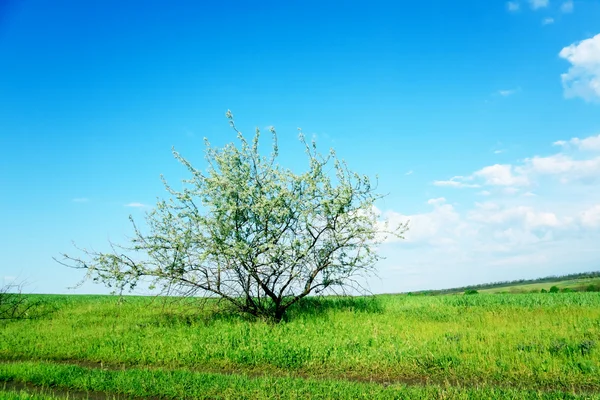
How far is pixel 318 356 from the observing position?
12203mm

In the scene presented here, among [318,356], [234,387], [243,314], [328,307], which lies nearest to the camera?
[234,387]

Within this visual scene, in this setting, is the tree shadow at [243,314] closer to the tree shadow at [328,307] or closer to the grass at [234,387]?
the tree shadow at [328,307]

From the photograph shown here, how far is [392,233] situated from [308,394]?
366 inches

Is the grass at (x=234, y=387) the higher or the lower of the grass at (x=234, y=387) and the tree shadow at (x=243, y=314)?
the lower

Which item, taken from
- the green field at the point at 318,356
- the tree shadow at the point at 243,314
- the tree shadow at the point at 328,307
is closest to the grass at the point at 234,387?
the green field at the point at 318,356

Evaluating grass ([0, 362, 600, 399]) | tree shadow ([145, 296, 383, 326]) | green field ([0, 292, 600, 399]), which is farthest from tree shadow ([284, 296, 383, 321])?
grass ([0, 362, 600, 399])

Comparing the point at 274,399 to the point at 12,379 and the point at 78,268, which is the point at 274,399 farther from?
the point at 78,268

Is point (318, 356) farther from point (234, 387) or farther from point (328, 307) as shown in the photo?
point (328, 307)

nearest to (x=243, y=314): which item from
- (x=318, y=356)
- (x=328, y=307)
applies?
(x=328, y=307)

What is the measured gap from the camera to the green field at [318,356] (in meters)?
9.67

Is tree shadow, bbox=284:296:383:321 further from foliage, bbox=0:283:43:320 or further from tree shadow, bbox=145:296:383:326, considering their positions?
foliage, bbox=0:283:43:320

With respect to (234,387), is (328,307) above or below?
above

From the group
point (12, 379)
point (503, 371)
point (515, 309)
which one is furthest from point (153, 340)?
point (515, 309)

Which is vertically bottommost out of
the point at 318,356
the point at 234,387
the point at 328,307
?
the point at 234,387
